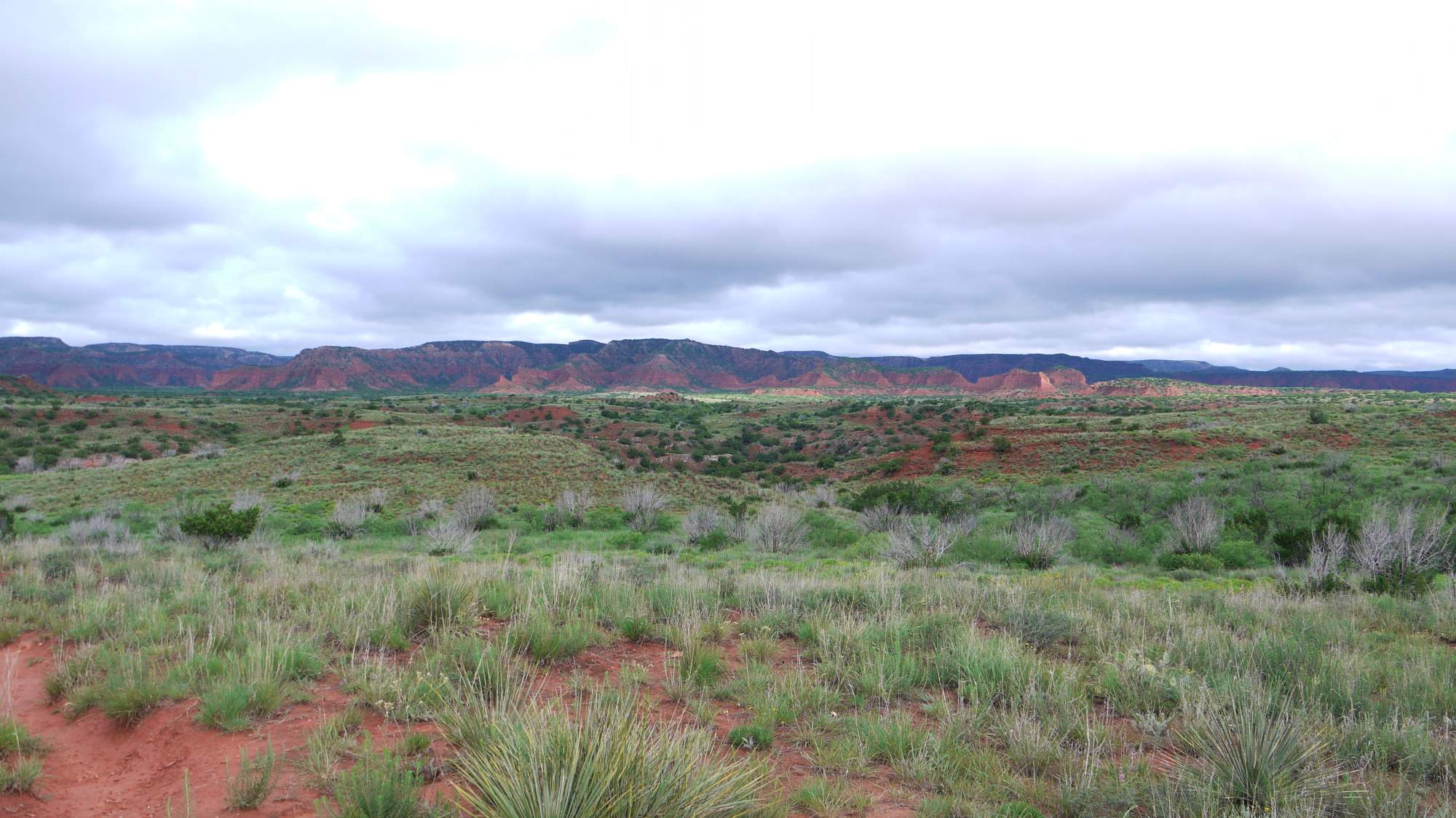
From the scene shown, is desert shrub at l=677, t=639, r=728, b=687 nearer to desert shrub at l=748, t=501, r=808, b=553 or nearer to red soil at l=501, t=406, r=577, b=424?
desert shrub at l=748, t=501, r=808, b=553

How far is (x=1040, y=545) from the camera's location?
13609 mm

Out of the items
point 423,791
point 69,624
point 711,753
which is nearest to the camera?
point 423,791

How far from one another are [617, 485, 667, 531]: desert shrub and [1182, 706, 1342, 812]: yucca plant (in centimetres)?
1668

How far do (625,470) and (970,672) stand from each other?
27940mm

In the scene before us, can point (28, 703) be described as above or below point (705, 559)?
above

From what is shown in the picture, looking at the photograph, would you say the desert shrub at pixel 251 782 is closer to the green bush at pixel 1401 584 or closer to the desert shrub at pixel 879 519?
the green bush at pixel 1401 584

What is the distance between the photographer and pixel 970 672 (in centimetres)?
513

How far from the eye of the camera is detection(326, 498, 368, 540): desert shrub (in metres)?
17.6

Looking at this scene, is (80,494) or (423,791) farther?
(80,494)

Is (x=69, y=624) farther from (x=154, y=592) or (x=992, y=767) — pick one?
(x=992, y=767)

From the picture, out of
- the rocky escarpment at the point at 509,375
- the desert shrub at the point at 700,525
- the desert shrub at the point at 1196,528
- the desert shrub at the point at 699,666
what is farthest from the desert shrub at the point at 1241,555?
the rocky escarpment at the point at 509,375

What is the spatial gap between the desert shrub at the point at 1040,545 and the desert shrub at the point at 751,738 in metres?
10.7

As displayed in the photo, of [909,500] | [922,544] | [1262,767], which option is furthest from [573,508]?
[1262,767]

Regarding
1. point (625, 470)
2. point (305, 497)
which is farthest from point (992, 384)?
point (305, 497)
